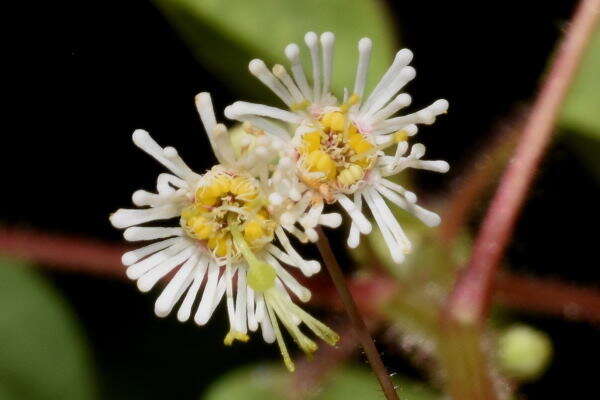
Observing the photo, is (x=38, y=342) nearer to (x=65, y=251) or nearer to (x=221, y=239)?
(x=65, y=251)

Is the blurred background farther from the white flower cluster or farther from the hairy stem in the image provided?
the white flower cluster

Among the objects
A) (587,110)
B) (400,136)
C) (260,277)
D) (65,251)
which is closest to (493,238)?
(587,110)

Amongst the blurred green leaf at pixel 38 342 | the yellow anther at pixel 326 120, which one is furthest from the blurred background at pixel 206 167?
the yellow anther at pixel 326 120

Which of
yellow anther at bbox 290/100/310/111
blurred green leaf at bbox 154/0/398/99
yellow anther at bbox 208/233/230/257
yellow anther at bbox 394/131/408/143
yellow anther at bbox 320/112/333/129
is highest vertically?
blurred green leaf at bbox 154/0/398/99

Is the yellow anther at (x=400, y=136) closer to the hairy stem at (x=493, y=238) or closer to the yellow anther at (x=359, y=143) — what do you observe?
the yellow anther at (x=359, y=143)

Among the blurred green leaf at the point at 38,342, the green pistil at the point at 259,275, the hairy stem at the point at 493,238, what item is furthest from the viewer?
the blurred green leaf at the point at 38,342

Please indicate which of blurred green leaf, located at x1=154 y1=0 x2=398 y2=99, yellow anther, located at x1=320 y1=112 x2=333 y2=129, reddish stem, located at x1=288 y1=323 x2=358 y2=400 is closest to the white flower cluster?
yellow anther, located at x1=320 y1=112 x2=333 y2=129

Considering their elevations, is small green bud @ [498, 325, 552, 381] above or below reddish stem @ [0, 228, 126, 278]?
below
